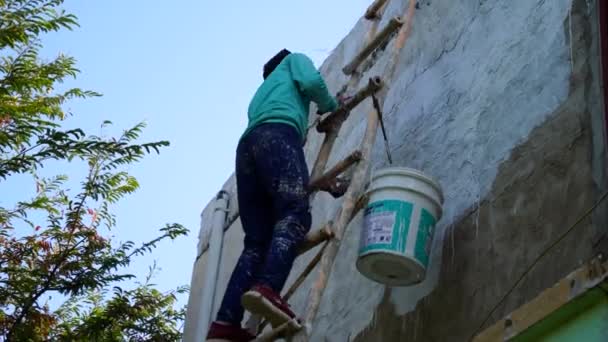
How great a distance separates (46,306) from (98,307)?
0.47m

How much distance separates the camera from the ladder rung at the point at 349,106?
4.60 meters

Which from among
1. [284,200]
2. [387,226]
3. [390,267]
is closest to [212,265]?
[284,200]

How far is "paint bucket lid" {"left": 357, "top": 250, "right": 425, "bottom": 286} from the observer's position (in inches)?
152

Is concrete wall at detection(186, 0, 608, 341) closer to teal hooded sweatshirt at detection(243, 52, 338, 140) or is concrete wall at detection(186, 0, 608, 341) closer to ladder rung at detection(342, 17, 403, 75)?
ladder rung at detection(342, 17, 403, 75)

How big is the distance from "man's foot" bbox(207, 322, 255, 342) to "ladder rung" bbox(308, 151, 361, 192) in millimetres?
770

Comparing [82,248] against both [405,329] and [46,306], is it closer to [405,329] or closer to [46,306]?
[46,306]

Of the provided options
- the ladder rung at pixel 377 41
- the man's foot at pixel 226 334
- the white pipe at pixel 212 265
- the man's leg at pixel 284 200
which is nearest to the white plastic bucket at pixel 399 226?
the man's leg at pixel 284 200

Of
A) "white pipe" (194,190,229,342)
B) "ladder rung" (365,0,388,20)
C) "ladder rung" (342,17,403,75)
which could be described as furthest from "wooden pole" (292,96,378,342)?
"white pipe" (194,190,229,342)

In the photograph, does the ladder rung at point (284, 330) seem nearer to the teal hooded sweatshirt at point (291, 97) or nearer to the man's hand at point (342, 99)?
the teal hooded sweatshirt at point (291, 97)

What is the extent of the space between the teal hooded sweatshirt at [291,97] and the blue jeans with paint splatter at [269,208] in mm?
58

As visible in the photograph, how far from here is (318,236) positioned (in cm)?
417

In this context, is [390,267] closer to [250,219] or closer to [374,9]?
[250,219]

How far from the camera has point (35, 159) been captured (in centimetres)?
710

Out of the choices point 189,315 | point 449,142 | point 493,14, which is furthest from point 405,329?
point 189,315
